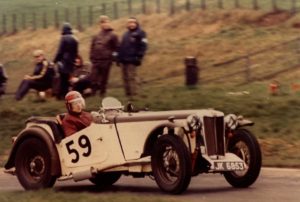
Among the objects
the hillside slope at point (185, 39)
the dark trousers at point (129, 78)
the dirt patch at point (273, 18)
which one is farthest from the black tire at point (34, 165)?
the dirt patch at point (273, 18)

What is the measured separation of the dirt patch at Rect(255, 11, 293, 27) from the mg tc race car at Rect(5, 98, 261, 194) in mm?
29172

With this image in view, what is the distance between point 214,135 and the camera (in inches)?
550

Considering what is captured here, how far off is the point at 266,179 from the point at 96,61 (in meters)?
9.36

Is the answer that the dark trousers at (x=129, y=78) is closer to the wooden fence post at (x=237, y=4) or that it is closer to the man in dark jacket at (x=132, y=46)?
the man in dark jacket at (x=132, y=46)

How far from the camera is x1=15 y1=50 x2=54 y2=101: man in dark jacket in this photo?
25188 millimetres

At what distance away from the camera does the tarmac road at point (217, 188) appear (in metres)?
13.4

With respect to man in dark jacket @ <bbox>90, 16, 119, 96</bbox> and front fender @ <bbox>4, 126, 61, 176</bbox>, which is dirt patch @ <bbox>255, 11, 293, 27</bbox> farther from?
front fender @ <bbox>4, 126, 61, 176</bbox>

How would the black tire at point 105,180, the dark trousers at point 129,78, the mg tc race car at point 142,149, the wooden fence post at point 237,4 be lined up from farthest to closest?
the wooden fence post at point 237,4, the dark trousers at point 129,78, the black tire at point 105,180, the mg tc race car at point 142,149

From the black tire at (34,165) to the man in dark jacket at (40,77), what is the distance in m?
9.96

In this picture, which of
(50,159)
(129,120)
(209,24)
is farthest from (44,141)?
(209,24)

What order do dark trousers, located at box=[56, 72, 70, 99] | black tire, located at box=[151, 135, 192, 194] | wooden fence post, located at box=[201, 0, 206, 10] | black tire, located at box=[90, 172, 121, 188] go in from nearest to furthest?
black tire, located at box=[151, 135, 192, 194], black tire, located at box=[90, 172, 121, 188], dark trousers, located at box=[56, 72, 70, 99], wooden fence post, located at box=[201, 0, 206, 10]

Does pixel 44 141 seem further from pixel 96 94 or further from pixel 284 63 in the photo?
pixel 284 63

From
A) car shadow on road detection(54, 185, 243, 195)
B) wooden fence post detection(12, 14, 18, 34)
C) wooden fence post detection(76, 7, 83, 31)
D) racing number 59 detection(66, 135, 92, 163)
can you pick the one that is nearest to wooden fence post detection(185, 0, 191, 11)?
wooden fence post detection(76, 7, 83, 31)

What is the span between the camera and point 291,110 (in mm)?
22812
